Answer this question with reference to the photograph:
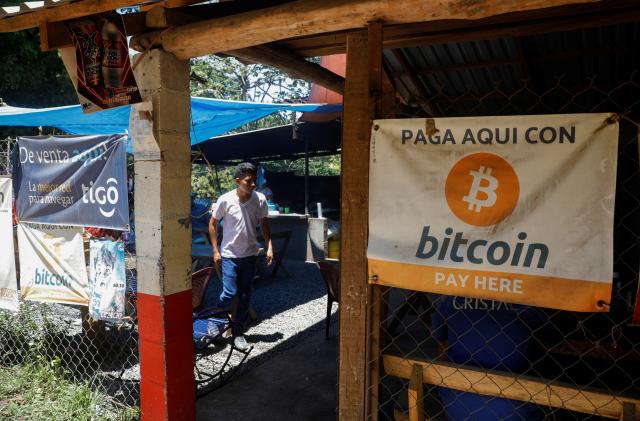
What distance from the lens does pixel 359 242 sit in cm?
230

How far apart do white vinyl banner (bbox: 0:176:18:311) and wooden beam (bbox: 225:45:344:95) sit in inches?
94.2

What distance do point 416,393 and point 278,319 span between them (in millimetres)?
4194

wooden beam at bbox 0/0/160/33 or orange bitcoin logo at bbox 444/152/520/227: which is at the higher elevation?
wooden beam at bbox 0/0/160/33

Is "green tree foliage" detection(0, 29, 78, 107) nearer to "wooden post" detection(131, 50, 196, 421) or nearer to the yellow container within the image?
the yellow container

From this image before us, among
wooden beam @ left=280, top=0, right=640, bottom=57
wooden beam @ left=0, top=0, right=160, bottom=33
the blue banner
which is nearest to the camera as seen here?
wooden beam @ left=280, top=0, right=640, bottom=57

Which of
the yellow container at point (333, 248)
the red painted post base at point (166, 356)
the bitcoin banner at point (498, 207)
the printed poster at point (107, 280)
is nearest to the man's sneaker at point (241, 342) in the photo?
the printed poster at point (107, 280)

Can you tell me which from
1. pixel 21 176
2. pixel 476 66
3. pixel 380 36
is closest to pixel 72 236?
pixel 21 176

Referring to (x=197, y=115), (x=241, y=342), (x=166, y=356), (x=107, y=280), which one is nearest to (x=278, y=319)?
(x=241, y=342)

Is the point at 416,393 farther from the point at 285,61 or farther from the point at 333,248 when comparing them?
the point at 333,248

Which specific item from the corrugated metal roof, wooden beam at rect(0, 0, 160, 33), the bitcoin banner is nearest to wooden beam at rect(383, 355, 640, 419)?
the bitcoin banner

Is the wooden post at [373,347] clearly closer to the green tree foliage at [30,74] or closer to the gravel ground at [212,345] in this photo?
the gravel ground at [212,345]

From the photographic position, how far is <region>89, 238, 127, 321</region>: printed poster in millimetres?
3324

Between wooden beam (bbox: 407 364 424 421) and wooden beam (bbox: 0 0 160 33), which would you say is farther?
wooden beam (bbox: 0 0 160 33)

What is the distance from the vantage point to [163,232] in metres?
2.82
